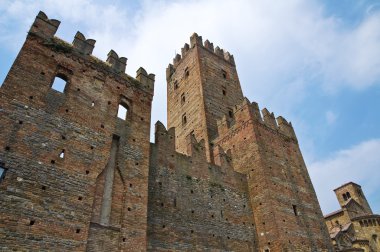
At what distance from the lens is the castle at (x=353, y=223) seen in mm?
24500

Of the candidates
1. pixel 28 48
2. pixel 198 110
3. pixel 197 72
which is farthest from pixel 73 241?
pixel 197 72

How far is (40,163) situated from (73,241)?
7.35ft

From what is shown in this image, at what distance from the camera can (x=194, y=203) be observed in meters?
11.9

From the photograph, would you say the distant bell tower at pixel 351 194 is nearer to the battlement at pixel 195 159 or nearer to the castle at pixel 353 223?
the castle at pixel 353 223

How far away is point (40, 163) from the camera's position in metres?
7.77

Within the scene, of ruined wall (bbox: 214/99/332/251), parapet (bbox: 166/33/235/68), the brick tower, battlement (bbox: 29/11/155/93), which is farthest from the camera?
parapet (bbox: 166/33/235/68)

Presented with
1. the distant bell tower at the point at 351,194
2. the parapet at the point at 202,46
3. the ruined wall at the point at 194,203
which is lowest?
the ruined wall at the point at 194,203

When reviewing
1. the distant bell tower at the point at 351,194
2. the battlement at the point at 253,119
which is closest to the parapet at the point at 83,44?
the battlement at the point at 253,119

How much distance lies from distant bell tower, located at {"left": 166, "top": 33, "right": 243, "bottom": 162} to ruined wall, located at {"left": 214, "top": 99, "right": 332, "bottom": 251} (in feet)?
6.18

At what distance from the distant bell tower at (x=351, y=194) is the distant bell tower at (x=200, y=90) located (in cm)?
2994

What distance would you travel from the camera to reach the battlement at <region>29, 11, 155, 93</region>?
9938mm

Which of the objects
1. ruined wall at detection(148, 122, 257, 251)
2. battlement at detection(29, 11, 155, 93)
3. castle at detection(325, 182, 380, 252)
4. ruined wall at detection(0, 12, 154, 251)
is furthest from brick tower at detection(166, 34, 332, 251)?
castle at detection(325, 182, 380, 252)

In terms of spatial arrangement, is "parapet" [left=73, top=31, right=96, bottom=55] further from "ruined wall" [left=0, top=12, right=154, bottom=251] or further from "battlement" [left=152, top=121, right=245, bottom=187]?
"battlement" [left=152, top=121, right=245, bottom=187]

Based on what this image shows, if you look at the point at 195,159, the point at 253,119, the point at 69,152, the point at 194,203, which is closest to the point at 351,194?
the point at 253,119
